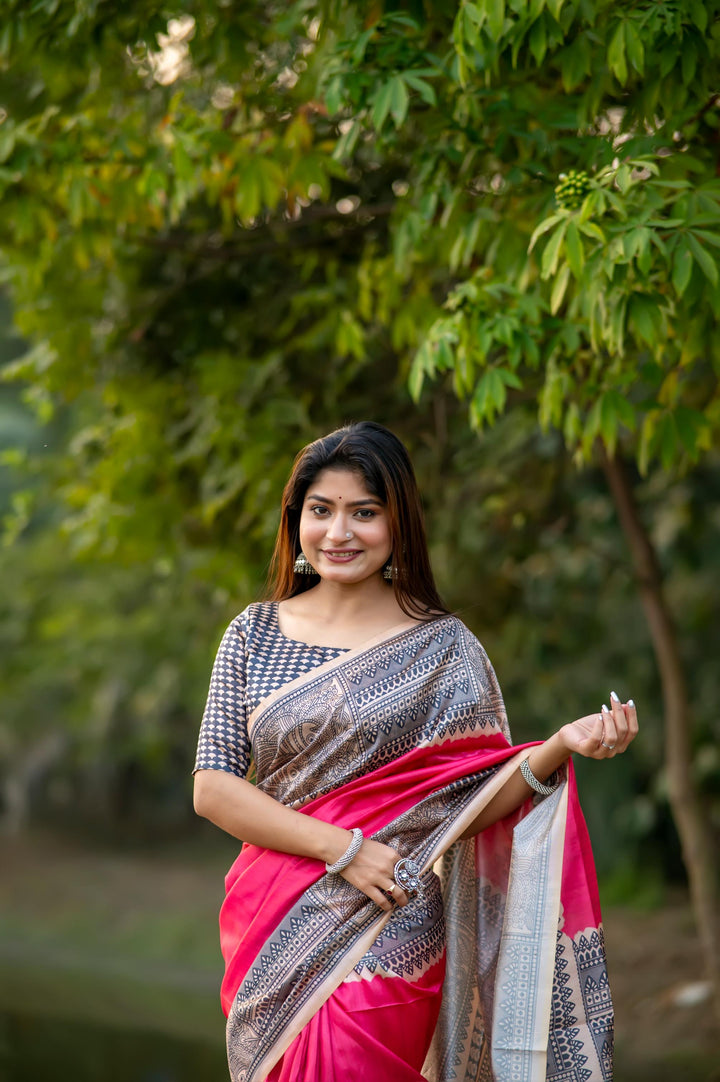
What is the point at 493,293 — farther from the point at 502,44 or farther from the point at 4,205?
the point at 4,205

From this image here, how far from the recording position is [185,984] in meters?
7.88

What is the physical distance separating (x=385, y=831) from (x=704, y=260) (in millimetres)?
1266

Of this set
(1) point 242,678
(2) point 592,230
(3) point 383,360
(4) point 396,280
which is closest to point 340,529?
(1) point 242,678

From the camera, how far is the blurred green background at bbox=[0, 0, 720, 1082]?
2850 mm

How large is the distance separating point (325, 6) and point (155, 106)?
1.62 meters

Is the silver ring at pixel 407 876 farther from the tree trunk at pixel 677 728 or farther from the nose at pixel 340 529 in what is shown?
the tree trunk at pixel 677 728

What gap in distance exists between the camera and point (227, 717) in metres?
2.32

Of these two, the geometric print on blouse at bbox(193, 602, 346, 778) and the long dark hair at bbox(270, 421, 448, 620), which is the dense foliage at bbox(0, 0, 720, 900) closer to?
the long dark hair at bbox(270, 421, 448, 620)

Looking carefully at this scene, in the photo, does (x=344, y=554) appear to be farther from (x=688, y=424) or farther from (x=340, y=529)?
(x=688, y=424)

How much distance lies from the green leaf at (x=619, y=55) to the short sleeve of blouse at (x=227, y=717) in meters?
1.37

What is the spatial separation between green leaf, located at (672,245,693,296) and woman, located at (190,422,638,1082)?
650 millimetres

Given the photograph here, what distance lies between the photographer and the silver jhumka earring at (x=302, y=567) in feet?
8.18

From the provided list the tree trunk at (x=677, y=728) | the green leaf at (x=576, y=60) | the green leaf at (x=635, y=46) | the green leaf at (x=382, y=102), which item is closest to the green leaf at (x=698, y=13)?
the green leaf at (x=635, y=46)

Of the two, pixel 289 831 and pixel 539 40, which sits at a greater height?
pixel 539 40
